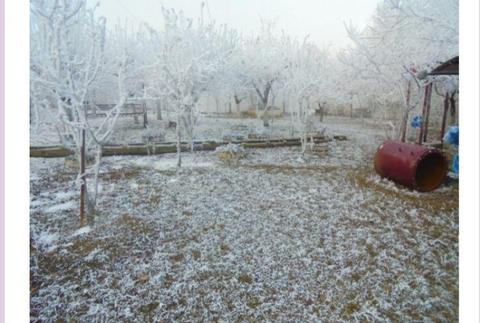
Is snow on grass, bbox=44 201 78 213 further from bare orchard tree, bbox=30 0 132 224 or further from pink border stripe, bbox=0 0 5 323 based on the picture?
pink border stripe, bbox=0 0 5 323

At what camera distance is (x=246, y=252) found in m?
2.83

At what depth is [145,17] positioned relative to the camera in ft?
21.2

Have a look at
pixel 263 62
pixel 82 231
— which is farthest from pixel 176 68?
pixel 263 62

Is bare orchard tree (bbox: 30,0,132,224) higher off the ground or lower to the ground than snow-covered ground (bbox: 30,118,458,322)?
higher

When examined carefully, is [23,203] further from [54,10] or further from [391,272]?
[391,272]

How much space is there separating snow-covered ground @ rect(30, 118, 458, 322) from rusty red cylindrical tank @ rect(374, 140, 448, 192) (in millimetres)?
219

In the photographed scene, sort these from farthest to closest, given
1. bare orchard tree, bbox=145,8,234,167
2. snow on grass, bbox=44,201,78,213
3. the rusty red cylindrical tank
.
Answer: bare orchard tree, bbox=145,8,234,167, the rusty red cylindrical tank, snow on grass, bbox=44,201,78,213

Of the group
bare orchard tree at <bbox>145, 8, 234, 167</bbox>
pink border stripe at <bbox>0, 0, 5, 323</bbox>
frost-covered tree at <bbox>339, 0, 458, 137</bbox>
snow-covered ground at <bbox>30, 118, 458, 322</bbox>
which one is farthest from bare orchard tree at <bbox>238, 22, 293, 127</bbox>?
pink border stripe at <bbox>0, 0, 5, 323</bbox>

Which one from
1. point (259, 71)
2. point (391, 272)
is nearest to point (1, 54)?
point (391, 272)

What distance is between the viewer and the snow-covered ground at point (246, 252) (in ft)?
6.91

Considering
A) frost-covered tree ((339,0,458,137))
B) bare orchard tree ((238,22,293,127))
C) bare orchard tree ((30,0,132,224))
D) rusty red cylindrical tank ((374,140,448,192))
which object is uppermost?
bare orchard tree ((238,22,293,127))

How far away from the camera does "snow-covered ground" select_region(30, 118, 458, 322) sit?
2.11m

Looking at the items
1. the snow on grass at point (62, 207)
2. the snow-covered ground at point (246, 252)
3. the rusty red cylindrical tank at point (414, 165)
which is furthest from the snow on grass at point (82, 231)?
the rusty red cylindrical tank at point (414, 165)

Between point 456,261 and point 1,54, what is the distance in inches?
158
